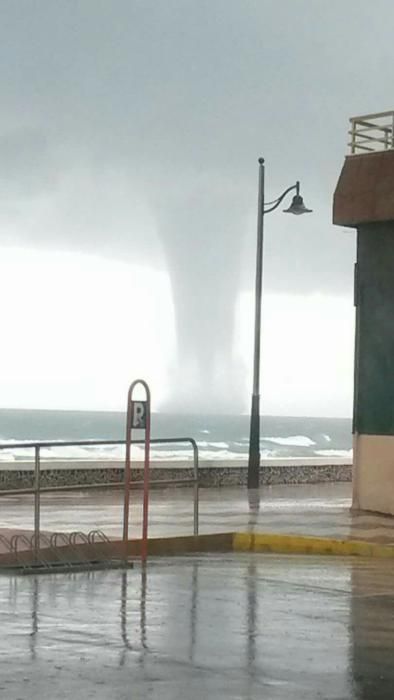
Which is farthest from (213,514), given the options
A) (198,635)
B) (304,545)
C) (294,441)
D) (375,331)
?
(294,441)

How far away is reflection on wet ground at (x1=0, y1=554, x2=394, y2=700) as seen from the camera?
27.0 ft

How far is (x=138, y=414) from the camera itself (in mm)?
14969

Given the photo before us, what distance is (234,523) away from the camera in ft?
66.1

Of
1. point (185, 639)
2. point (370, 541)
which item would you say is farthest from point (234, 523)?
point (185, 639)

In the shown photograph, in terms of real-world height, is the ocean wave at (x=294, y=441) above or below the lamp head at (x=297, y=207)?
below

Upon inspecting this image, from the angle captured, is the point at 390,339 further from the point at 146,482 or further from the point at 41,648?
the point at 41,648

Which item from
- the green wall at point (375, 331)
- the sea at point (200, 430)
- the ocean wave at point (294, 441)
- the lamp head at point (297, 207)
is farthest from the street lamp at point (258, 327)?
the ocean wave at point (294, 441)

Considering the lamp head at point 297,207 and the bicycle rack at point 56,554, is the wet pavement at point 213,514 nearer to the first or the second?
the bicycle rack at point 56,554

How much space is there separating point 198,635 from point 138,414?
5083mm

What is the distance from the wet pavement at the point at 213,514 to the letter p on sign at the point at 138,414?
9.76ft

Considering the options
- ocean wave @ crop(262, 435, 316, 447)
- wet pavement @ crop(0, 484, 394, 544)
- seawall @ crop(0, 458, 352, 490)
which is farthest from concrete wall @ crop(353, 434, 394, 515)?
ocean wave @ crop(262, 435, 316, 447)

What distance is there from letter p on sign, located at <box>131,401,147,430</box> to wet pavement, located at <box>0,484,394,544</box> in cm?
297

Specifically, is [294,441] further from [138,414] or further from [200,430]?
[138,414]

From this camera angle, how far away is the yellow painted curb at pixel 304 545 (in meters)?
17.5
